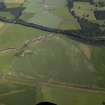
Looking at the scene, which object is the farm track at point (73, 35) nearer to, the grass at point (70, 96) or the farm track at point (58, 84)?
the farm track at point (58, 84)

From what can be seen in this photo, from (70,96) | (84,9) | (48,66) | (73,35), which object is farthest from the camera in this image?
(84,9)

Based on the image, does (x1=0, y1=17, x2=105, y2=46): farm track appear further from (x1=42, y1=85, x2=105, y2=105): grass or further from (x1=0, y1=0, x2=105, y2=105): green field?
(x1=42, y1=85, x2=105, y2=105): grass

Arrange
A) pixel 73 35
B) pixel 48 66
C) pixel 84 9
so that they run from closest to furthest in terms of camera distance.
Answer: pixel 48 66, pixel 73 35, pixel 84 9

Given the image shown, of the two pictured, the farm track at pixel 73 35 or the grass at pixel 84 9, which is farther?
the grass at pixel 84 9

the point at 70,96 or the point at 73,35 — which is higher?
the point at 73,35

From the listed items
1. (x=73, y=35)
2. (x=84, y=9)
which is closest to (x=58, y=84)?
(x=73, y=35)

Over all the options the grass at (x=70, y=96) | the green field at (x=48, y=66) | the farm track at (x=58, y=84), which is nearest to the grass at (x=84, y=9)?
the green field at (x=48, y=66)

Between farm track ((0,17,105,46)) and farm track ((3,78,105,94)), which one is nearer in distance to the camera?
farm track ((3,78,105,94))

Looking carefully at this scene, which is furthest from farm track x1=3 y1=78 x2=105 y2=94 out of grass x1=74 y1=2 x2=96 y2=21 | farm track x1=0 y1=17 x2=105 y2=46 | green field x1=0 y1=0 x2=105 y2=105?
grass x1=74 y1=2 x2=96 y2=21

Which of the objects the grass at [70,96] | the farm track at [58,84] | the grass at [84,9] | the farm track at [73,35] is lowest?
the grass at [70,96]

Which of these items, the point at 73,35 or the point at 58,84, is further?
the point at 73,35

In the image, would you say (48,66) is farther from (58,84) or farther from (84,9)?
(84,9)
